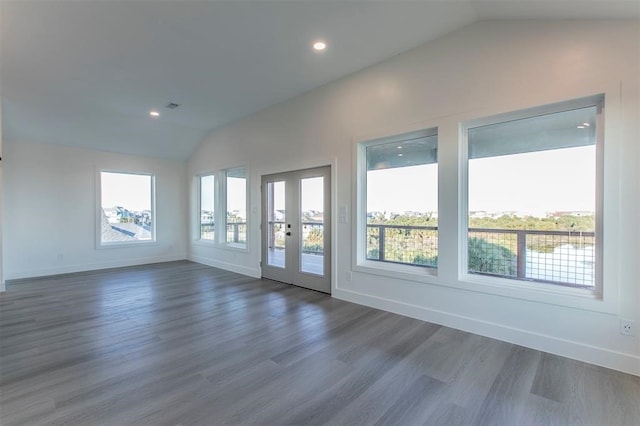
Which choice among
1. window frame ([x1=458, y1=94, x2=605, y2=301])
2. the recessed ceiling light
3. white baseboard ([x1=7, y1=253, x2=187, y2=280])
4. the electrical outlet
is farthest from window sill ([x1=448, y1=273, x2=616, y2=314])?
white baseboard ([x1=7, y1=253, x2=187, y2=280])

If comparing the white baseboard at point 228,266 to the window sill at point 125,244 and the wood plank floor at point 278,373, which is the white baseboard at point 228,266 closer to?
the window sill at point 125,244

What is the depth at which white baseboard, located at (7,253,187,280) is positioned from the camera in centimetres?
575

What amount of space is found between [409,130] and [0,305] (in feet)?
20.0

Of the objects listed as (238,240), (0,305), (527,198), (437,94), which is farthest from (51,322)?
(527,198)

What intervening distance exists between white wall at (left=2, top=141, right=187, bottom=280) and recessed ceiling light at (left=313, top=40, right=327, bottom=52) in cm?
585

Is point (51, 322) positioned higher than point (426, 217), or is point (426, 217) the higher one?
point (426, 217)

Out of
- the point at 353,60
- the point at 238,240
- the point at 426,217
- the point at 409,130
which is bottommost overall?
the point at 238,240

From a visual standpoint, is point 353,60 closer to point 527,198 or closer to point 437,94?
point 437,94

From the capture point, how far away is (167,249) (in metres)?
7.68

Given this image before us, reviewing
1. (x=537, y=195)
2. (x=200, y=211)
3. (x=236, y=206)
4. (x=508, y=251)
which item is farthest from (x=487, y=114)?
(x=200, y=211)

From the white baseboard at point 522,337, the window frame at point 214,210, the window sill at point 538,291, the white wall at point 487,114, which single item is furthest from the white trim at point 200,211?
the window sill at point 538,291

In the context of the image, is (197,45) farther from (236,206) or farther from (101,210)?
(101,210)

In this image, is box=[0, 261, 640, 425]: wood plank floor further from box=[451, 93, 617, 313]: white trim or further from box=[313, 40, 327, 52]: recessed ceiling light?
box=[313, 40, 327, 52]: recessed ceiling light

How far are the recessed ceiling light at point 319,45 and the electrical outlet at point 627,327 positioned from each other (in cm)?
389
